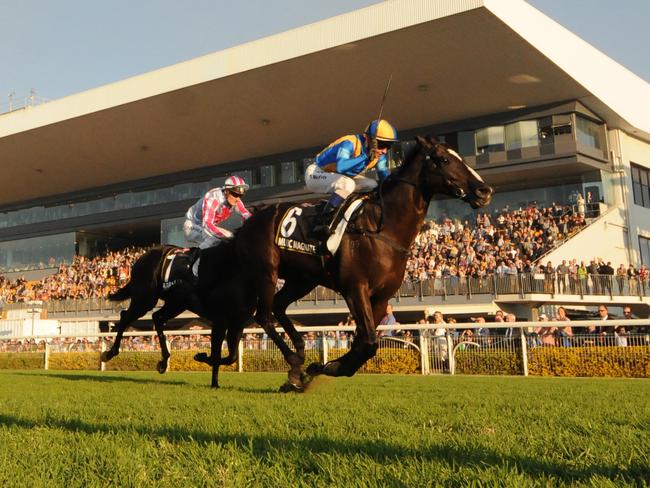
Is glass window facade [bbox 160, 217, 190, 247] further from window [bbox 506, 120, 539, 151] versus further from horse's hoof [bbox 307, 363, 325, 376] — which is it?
horse's hoof [bbox 307, 363, 325, 376]

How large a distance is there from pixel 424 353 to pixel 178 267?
205 inches

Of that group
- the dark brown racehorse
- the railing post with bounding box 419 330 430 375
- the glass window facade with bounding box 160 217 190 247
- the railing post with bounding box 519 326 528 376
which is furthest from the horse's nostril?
the glass window facade with bounding box 160 217 190 247

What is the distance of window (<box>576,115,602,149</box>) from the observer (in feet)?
83.5

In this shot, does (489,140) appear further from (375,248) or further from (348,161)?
(375,248)

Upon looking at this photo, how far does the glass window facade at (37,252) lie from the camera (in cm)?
3772

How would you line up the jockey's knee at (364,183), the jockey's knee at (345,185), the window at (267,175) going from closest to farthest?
the jockey's knee at (345,185), the jockey's knee at (364,183), the window at (267,175)

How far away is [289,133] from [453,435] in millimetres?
27066

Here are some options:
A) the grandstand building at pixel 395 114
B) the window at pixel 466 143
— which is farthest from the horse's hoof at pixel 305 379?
the window at pixel 466 143

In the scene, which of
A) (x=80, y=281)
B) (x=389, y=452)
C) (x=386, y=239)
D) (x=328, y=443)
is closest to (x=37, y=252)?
(x=80, y=281)

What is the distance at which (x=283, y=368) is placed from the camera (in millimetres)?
12500

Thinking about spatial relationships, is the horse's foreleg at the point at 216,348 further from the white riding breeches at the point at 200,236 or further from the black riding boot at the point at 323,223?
the black riding boot at the point at 323,223

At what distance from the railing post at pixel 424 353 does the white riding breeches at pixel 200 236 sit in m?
5.18

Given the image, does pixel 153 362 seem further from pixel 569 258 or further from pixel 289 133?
pixel 289 133

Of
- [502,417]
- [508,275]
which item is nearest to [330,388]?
[502,417]
